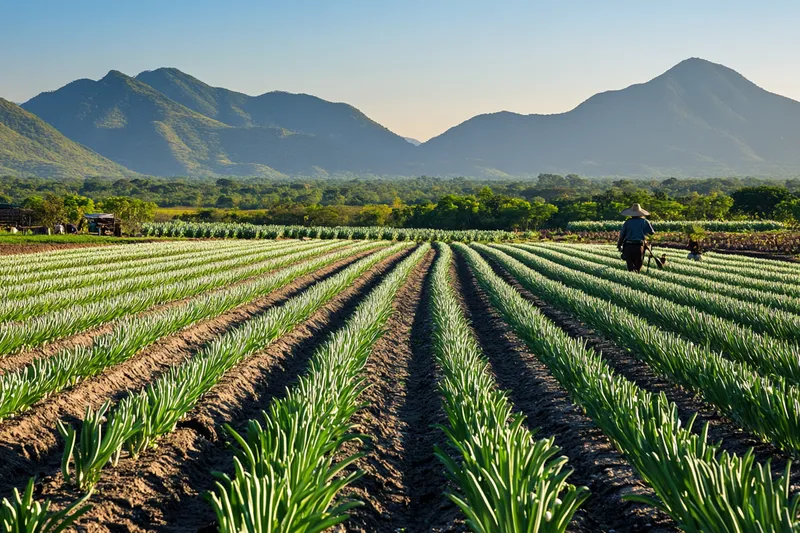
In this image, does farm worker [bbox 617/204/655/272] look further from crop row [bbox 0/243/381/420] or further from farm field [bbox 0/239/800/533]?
crop row [bbox 0/243/381/420]

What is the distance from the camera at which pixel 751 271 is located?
62.3ft

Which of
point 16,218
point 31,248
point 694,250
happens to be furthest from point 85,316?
point 16,218

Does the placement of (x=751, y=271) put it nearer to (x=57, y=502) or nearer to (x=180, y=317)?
(x=180, y=317)

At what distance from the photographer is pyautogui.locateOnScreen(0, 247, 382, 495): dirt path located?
4668 millimetres

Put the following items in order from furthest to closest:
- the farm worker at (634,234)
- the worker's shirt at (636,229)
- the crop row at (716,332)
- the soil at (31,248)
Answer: the soil at (31,248) < the worker's shirt at (636,229) < the farm worker at (634,234) < the crop row at (716,332)

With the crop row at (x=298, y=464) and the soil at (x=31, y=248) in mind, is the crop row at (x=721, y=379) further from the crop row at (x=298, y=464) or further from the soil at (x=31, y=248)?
the soil at (x=31, y=248)

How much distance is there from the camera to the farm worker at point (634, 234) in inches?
590

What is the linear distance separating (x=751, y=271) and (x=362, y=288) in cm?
1111

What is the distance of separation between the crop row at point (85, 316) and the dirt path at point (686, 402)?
21.5 ft

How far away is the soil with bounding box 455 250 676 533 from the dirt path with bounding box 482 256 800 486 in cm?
74

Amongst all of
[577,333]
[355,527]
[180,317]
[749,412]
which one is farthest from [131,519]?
[577,333]

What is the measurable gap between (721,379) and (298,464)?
12.2 feet

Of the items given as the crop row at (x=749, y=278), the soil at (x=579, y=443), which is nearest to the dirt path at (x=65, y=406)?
the soil at (x=579, y=443)

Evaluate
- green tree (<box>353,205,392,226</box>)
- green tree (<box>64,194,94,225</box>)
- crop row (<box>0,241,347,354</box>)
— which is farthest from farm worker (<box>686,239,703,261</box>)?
green tree (<box>353,205,392,226</box>)
